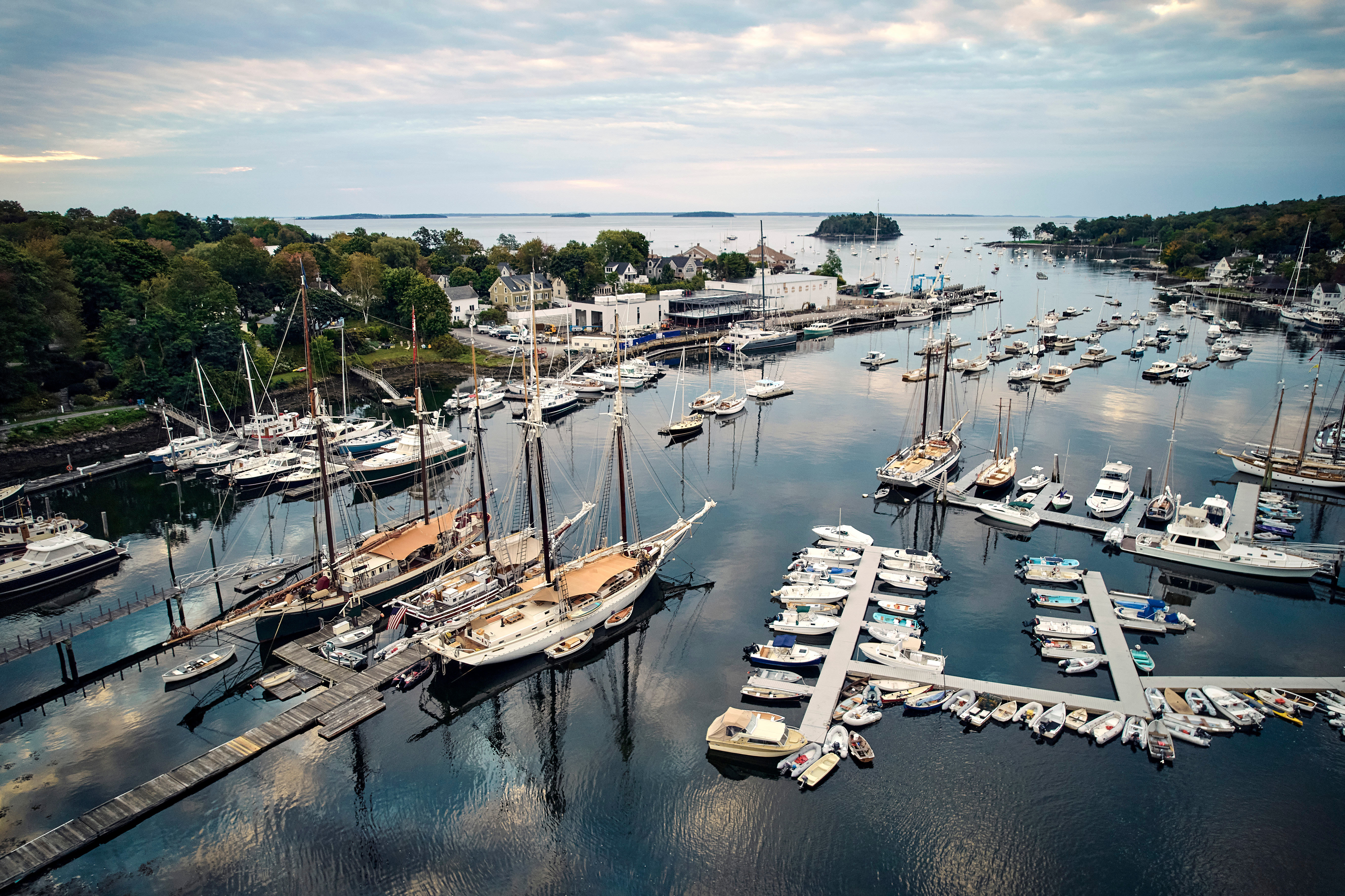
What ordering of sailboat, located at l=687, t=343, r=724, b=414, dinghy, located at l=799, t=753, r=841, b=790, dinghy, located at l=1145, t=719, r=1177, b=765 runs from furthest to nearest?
1. sailboat, located at l=687, t=343, r=724, b=414
2. dinghy, located at l=1145, t=719, r=1177, b=765
3. dinghy, located at l=799, t=753, r=841, b=790

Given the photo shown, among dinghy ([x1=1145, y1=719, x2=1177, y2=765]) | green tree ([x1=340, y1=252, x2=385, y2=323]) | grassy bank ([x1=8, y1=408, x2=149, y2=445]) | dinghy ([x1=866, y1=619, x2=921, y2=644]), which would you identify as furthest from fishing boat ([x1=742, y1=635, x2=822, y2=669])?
green tree ([x1=340, y1=252, x2=385, y2=323])

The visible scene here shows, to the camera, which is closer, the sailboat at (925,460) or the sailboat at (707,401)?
the sailboat at (925,460)

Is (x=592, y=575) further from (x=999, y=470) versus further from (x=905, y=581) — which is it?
(x=999, y=470)

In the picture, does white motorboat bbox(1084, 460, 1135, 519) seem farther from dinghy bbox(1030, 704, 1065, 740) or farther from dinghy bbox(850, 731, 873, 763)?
dinghy bbox(850, 731, 873, 763)

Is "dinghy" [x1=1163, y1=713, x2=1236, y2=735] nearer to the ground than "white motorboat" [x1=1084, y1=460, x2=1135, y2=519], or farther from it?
nearer to the ground

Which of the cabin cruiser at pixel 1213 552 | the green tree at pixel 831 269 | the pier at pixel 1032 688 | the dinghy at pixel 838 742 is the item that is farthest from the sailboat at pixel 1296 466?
the green tree at pixel 831 269

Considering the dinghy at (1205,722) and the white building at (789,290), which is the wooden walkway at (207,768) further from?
the white building at (789,290)

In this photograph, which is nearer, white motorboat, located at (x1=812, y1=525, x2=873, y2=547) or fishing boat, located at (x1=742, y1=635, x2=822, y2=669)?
fishing boat, located at (x1=742, y1=635, x2=822, y2=669)
